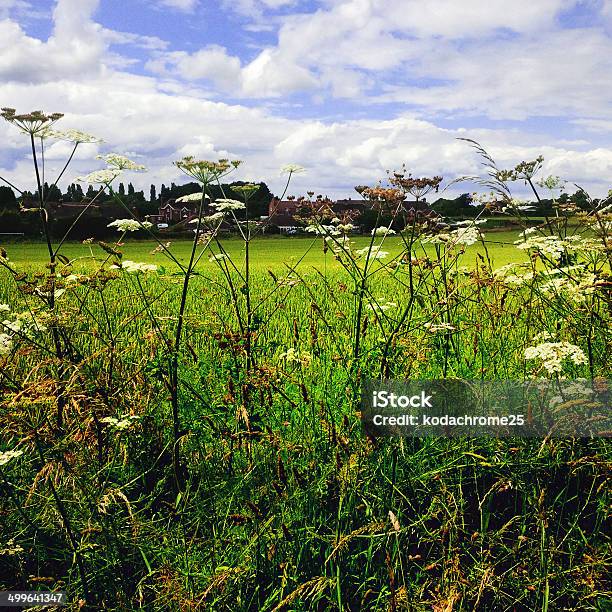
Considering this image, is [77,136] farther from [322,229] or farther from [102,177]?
[322,229]

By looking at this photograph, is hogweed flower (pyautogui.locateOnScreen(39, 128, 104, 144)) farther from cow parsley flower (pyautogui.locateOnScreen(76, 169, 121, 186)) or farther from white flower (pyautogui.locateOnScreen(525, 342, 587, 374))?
white flower (pyautogui.locateOnScreen(525, 342, 587, 374))

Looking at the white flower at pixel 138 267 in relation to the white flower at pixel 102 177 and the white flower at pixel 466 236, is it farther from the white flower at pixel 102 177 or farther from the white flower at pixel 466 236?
the white flower at pixel 466 236

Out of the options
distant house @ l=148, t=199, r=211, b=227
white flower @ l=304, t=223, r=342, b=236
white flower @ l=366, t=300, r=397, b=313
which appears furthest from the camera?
distant house @ l=148, t=199, r=211, b=227

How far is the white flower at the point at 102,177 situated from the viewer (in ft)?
11.4

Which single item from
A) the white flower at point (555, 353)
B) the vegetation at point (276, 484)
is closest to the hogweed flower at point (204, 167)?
the vegetation at point (276, 484)

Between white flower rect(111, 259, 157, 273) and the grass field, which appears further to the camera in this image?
white flower rect(111, 259, 157, 273)

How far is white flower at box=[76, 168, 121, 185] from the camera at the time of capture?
11.4 ft

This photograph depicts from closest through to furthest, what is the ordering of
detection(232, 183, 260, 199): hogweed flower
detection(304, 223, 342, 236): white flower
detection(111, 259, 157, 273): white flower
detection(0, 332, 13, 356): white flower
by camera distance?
detection(0, 332, 13, 356): white flower, detection(111, 259, 157, 273): white flower, detection(304, 223, 342, 236): white flower, detection(232, 183, 260, 199): hogweed flower

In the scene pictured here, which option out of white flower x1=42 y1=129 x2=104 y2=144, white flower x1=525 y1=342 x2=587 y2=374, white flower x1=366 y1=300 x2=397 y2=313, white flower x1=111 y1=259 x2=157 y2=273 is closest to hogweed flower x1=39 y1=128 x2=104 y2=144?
white flower x1=42 y1=129 x2=104 y2=144

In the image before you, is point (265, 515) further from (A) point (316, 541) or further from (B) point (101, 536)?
(B) point (101, 536)

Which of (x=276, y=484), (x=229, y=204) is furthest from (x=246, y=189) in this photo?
(x=276, y=484)

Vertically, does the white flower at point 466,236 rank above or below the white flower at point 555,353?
above

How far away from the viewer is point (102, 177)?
349 centimetres

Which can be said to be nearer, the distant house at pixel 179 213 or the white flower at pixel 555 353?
the white flower at pixel 555 353
